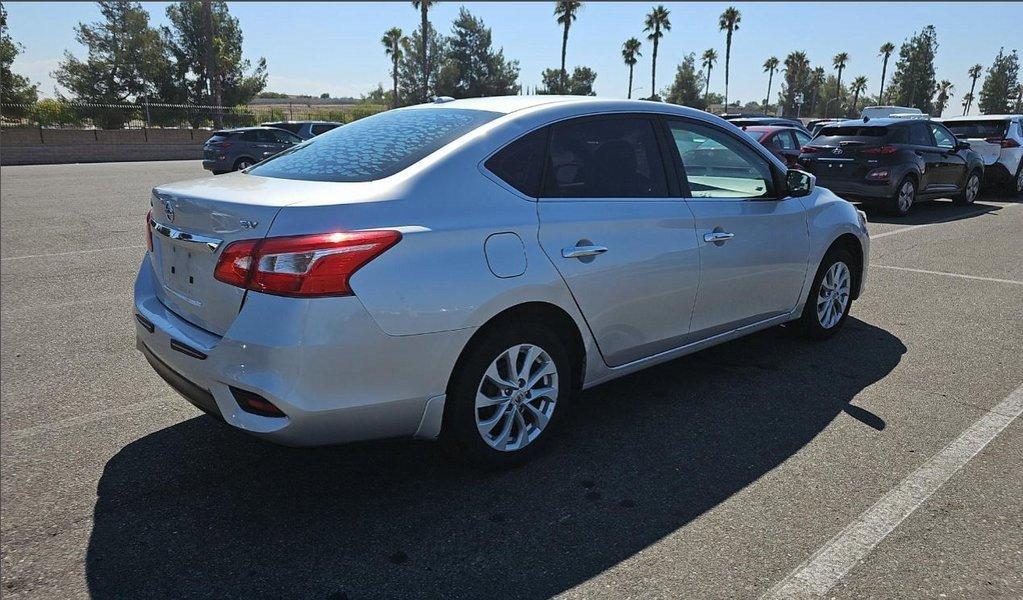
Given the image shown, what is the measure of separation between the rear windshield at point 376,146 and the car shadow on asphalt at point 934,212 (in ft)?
33.6

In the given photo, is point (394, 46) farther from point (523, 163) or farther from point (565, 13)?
point (523, 163)

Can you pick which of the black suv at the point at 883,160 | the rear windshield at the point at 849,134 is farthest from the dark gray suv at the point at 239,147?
the black suv at the point at 883,160

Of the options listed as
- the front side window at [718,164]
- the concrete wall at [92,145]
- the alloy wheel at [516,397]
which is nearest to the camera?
the alloy wheel at [516,397]

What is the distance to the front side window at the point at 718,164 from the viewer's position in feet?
12.8

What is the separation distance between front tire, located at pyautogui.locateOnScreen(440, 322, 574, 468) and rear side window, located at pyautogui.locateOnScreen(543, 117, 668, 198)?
69cm

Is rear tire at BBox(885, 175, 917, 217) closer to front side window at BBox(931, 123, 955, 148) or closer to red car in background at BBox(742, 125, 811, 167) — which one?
front side window at BBox(931, 123, 955, 148)

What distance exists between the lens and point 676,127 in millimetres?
3900

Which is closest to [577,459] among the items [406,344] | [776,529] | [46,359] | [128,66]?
[776,529]

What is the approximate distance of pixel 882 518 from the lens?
2.84m

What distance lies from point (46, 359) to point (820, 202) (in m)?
5.11

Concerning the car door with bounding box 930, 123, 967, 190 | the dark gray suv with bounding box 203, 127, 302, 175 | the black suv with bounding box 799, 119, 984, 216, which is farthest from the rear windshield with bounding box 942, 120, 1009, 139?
the dark gray suv with bounding box 203, 127, 302, 175

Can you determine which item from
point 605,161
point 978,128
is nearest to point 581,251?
point 605,161

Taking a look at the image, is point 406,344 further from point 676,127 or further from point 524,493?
point 676,127

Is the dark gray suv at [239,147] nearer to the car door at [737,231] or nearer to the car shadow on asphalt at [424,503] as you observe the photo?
the car door at [737,231]
